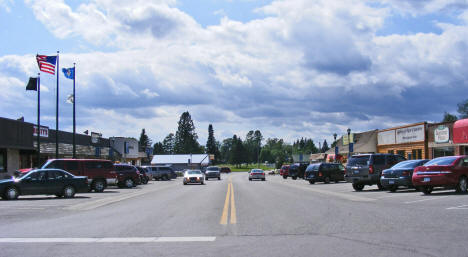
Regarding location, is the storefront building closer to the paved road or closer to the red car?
the red car

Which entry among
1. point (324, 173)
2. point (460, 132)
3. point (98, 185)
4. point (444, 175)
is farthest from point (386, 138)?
point (444, 175)

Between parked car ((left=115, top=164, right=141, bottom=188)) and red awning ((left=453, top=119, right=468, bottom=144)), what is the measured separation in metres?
24.8

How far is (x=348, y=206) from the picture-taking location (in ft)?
53.5

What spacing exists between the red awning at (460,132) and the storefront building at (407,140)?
5.08m

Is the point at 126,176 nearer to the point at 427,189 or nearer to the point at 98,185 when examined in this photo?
the point at 98,185

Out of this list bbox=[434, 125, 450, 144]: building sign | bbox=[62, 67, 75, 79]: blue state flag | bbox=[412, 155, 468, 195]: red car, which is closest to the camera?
bbox=[412, 155, 468, 195]: red car

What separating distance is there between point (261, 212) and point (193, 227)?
385cm

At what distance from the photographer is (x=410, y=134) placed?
1804 inches

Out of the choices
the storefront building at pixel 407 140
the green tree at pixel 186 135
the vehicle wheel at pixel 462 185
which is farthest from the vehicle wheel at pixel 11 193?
the green tree at pixel 186 135

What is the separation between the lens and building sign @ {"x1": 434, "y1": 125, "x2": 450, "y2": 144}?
3972cm

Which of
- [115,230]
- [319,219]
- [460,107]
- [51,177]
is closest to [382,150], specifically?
[51,177]

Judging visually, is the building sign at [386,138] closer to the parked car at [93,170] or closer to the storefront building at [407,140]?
the storefront building at [407,140]

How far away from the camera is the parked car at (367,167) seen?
24922 mm

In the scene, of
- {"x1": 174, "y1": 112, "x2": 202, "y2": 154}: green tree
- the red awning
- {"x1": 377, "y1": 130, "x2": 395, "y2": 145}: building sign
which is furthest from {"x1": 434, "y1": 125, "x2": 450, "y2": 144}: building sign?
{"x1": 174, "y1": 112, "x2": 202, "y2": 154}: green tree
